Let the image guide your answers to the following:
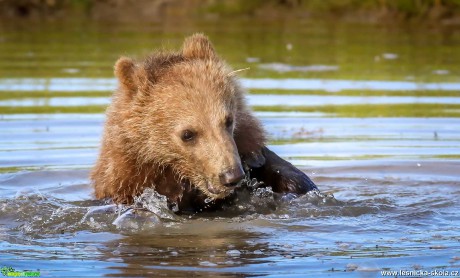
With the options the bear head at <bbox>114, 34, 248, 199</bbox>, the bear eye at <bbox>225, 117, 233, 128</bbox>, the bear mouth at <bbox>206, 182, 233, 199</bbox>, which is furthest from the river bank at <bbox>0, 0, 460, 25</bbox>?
the bear mouth at <bbox>206, 182, 233, 199</bbox>

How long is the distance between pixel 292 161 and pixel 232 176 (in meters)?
3.89

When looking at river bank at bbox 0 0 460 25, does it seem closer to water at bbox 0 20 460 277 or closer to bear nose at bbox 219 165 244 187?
water at bbox 0 20 460 277

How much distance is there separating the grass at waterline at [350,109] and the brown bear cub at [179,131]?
5.58m

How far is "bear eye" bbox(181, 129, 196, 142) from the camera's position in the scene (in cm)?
788

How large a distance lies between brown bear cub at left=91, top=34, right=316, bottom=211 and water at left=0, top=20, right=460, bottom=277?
8.8 inches

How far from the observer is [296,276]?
246 inches

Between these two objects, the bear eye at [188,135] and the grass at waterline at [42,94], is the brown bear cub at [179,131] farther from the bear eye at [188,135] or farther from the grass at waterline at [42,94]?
the grass at waterline at [42,94]

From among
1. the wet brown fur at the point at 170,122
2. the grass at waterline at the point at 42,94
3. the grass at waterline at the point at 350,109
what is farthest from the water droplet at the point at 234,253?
the grass at waterline at the point at 42,94

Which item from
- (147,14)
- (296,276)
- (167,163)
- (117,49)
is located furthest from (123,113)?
(147,14)

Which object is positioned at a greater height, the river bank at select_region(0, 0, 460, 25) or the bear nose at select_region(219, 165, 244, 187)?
the river bank at select_region(0, 0, 460, 25)

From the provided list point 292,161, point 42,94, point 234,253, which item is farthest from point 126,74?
point 42,94

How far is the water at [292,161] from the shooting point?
679 centimetres

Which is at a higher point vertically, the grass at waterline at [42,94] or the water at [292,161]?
the grass at waterline at [42,94]

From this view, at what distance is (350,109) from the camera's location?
1441cm
